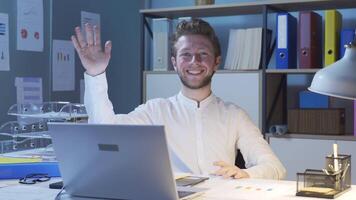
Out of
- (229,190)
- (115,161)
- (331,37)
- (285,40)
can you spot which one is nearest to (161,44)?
(285,40)

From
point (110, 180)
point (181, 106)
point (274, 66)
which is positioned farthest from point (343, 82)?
point (274, 66)

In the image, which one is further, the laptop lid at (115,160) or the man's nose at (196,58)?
the man's nose at (196,58)

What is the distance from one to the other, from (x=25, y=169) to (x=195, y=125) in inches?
29.9

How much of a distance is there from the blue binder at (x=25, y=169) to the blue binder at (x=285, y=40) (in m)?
1.63

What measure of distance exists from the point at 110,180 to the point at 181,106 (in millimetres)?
1001

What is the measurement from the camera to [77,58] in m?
3.55

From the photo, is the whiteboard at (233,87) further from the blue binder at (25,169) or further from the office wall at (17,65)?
the blue binder at (25,169)

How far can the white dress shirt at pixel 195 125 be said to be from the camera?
2307 mm

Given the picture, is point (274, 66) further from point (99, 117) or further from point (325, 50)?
point (99, 117)

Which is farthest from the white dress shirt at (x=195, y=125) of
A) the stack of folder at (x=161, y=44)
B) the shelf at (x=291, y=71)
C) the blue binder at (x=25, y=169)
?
the stack of folder at (x=161, y=44)

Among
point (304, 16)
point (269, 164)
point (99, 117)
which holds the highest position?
point (304, 16)

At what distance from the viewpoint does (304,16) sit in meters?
3.13

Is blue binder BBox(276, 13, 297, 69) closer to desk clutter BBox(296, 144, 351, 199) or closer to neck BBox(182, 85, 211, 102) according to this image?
neck BBox(182, 85, 211, 102)

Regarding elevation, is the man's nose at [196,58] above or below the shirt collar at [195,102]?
above
